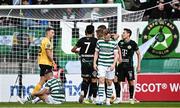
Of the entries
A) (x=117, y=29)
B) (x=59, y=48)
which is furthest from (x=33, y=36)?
(x=117, y=29)

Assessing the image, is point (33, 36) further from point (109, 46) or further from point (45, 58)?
point (109, 46)

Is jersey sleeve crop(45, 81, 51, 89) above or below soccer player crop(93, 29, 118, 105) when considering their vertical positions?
below

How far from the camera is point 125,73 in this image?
1928cm

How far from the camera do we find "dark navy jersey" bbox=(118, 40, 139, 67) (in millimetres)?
19172

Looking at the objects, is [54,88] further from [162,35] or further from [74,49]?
[162,35]

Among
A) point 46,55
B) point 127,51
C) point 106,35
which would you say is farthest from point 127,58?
point 46,55

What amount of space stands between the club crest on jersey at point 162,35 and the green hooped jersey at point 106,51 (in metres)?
2.85

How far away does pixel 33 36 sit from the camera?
20109mm

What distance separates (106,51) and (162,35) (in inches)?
131

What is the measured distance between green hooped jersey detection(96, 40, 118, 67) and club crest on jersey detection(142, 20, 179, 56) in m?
2.85

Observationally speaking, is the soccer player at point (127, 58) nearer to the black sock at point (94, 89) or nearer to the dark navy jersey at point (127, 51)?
the dark navy jersey at point (127, 51)

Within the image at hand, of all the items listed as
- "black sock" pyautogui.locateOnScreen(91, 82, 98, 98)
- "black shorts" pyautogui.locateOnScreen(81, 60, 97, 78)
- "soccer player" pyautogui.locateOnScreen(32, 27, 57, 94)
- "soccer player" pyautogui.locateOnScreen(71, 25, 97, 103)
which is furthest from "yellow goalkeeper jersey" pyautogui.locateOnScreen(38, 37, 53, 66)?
"black sock" pyautogui.locateOnScreen(91, 82, 98, 98)

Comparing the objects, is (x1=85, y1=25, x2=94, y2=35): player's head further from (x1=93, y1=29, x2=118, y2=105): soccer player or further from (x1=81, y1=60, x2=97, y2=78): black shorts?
(x1=81, y1=60, x2=97, y2=78): black shorts

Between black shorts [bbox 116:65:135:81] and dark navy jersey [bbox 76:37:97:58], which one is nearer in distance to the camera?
dark navy jersey [bbox 76:37:97:58]
